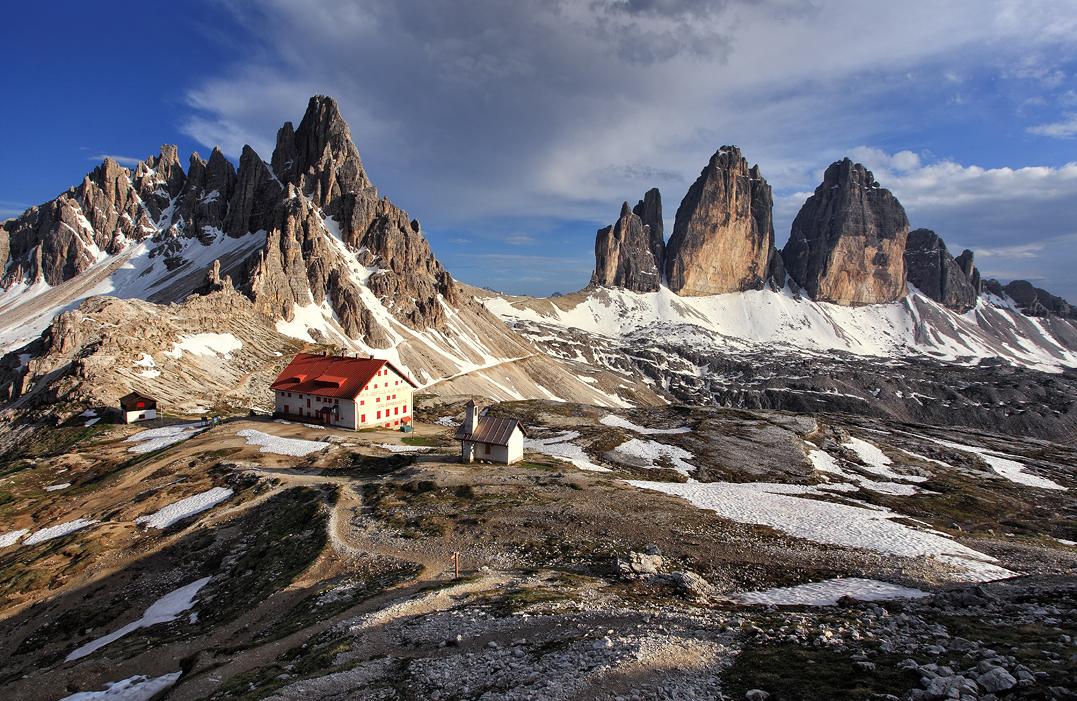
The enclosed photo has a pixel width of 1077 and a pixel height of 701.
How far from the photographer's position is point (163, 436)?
5231cm

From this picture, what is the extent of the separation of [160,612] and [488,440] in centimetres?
2512

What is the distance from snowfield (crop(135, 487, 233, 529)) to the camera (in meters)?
33.1

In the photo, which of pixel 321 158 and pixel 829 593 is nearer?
pixel 829 593

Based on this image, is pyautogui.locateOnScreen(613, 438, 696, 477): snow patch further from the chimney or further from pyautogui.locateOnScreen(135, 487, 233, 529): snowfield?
pyautogui.locateOnScreen(135, 487, 233, 529): snowfield

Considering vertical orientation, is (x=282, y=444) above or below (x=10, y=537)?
above

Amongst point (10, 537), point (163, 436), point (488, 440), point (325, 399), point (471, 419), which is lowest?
point (10, 537)

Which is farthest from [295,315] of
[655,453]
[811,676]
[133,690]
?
[811,676]

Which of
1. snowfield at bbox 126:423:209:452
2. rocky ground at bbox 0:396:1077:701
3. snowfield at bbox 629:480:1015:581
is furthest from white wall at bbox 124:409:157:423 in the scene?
snowfield at bbox 629:480:1015:581

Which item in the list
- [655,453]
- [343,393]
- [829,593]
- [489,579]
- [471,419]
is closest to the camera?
[829,593]

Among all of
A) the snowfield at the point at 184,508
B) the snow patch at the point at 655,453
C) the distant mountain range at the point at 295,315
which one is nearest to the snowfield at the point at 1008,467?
the snow patch at the point at 655,453

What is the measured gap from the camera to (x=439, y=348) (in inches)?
5010

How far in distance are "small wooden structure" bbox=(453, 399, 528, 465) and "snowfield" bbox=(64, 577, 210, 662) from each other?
71.7 feet

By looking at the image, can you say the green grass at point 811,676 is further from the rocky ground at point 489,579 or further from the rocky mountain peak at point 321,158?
the rocky mountain peak at point 321,158

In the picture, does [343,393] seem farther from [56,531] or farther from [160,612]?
[160,612]
